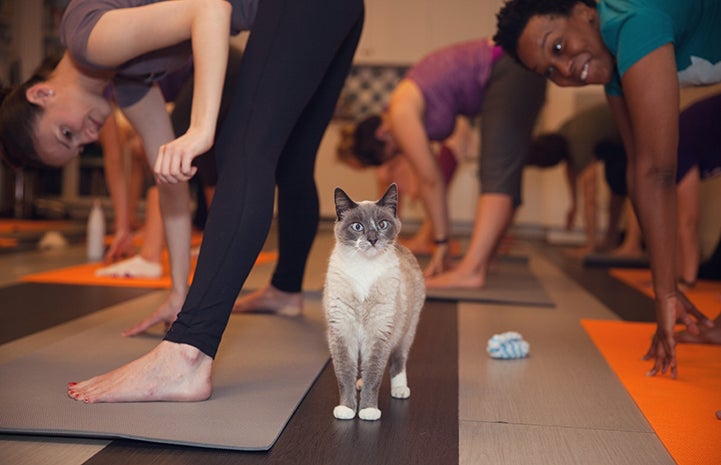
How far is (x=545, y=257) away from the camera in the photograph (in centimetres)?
473

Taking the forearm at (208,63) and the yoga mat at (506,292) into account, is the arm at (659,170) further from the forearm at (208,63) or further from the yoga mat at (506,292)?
the yoga mat at (506,292)

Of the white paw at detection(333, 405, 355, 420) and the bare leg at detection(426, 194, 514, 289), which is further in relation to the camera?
the bare leg at detection(426, 194, 514, 289)

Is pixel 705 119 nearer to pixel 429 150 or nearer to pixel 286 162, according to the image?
pixel 429 150

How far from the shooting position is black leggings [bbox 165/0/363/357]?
123cm

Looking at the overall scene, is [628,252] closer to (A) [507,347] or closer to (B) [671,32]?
(A) [507,347]

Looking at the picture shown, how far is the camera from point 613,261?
4.25 m

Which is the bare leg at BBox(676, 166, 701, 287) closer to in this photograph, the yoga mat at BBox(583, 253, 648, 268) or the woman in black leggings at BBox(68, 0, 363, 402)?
the yoga mat at BBox(583, 253, 648, 268)

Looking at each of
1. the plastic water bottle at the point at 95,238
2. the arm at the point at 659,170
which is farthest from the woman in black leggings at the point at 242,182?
the plastic water bottle at the point at 95,238

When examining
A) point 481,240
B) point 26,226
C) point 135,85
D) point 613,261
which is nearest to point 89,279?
point 135,85

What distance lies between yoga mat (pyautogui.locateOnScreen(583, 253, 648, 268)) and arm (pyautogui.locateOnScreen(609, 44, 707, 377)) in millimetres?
2679

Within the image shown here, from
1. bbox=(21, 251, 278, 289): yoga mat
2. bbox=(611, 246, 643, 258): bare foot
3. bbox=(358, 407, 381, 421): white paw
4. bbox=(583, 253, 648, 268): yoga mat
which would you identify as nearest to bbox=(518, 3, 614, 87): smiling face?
bbox=(358, 407, 381, 421): white paw

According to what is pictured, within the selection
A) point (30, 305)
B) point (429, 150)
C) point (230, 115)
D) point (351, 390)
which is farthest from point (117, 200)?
point (351, 390)

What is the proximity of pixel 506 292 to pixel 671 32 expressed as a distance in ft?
4.75

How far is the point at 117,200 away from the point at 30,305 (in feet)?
3.87
